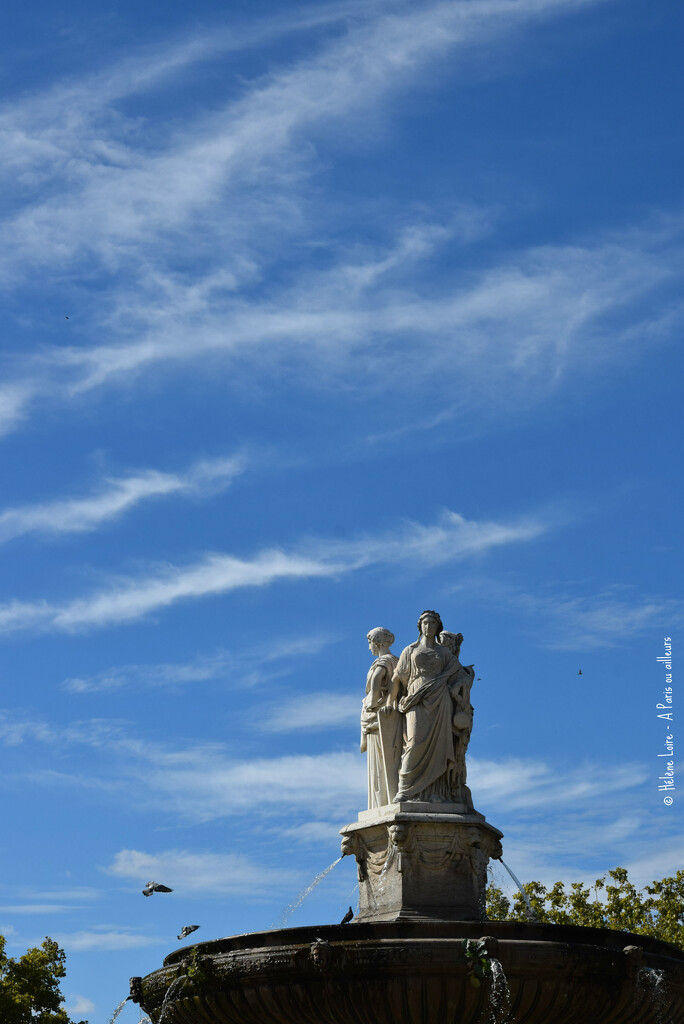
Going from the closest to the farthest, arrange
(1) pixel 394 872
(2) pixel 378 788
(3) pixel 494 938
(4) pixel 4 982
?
(3) pixel 494 938, (1) pixel 394 872, (2) pixel 378 788, (4) pixel 4 982

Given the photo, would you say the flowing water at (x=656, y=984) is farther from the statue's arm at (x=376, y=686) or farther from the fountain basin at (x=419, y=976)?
the statue's arm at (x=376, y=686)

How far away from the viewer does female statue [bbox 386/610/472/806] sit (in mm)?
16516

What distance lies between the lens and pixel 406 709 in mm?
16969

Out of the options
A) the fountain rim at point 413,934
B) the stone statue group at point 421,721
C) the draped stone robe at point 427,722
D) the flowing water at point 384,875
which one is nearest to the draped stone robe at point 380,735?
the stone statue group at point 421,721

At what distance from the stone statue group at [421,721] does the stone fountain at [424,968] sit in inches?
19.1

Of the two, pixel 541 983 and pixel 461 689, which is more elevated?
pixel 461 689

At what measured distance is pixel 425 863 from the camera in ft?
52.6

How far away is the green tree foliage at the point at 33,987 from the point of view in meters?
28.9

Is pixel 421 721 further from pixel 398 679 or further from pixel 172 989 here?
pixel 172 989

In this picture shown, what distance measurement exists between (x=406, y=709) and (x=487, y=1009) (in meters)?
4.27

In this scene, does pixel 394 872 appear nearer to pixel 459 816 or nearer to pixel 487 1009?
pixel 459 816

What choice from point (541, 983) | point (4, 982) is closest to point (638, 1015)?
point (541, 983)

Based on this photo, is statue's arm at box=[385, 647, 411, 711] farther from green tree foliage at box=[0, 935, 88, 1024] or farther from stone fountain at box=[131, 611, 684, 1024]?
green tree foliage at box=[0, 935, 88, 1024]

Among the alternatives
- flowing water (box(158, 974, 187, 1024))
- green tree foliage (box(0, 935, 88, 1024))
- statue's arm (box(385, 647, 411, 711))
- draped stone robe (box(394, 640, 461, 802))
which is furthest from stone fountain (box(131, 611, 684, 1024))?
green tree foliage (box(0, 935, 88, 1024))
